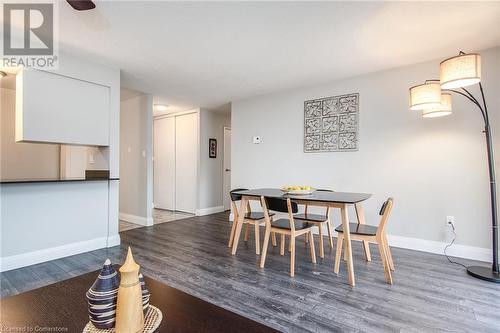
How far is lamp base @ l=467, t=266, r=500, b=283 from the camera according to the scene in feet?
7.78

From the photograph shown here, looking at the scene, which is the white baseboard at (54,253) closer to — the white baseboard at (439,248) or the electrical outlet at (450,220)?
the white baseboard at (439,248)

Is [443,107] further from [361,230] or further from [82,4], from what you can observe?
[82,4]

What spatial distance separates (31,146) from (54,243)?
2.32 metres

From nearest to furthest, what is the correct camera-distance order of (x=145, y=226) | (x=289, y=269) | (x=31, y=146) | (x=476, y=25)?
(x=476, y=25), (x=289, y=269), (x=31, y=146), (x=145, y=226)

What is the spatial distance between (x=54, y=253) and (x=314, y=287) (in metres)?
2.88

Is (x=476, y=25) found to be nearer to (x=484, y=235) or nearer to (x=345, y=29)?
(x=345, y=29)

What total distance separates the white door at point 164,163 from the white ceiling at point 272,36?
8.66 ft

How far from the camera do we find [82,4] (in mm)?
1963

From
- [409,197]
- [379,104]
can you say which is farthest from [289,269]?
[379,104]

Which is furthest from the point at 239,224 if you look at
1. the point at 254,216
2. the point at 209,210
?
the point at 209,210

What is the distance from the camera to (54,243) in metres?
2.95

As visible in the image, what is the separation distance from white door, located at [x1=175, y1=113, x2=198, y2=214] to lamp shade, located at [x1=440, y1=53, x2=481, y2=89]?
15.0ft

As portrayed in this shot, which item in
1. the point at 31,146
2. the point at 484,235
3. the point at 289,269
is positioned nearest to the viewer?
the point at 289,269

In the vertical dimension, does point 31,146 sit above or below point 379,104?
below
